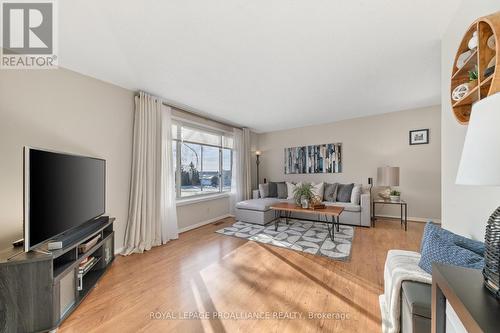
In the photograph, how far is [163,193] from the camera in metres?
3.16

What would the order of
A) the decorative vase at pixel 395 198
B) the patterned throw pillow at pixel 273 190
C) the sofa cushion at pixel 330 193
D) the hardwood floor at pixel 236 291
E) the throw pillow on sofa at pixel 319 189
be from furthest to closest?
the patterned throw pillow at pixel 273 190 < the throw pillow on sofa at pixel 319 189 < the sofa cushion at pixel 330 193 < the decorative vase at pixel 395 198 < the hardwood floor at pixel 236 291

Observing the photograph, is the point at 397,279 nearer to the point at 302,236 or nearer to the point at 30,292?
the point at 302,236

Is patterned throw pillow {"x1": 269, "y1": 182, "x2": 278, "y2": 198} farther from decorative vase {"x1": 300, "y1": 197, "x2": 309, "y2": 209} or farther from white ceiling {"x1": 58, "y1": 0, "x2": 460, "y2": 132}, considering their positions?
white ceiling {"x1": 58, "y1": 0, "x2": 460, "y2": 132}

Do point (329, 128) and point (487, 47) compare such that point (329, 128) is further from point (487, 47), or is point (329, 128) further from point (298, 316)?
point (298, 316)

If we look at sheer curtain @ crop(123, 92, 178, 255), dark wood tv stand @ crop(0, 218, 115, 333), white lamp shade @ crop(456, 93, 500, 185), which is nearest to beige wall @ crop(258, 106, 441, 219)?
sheer curtain @ crop(123, 92, 178, 255)

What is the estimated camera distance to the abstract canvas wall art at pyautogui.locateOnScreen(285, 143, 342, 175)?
191 inches

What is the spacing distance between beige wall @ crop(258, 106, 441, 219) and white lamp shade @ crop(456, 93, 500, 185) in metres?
4.38

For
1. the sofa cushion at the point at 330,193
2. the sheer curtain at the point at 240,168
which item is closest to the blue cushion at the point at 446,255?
the sofa cushion at the point at 330,193

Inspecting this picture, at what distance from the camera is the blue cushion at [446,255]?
0.99m

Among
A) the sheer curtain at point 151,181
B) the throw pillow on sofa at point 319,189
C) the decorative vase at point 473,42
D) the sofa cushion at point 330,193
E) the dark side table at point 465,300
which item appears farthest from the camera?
the throw pillow on sofa at point 319,189

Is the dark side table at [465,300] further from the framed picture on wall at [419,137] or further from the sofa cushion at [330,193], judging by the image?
the framed picture on wall at [419,137]

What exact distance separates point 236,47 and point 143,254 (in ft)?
9.52

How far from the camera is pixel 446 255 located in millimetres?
1119

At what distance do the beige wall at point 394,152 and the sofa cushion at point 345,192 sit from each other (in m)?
0.44
